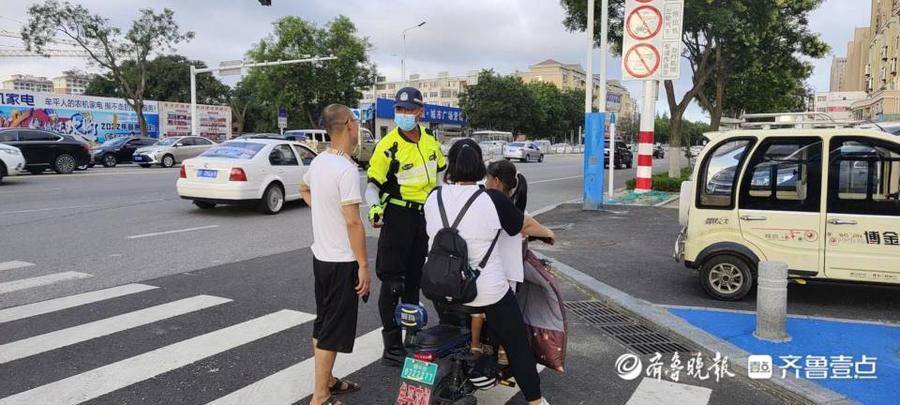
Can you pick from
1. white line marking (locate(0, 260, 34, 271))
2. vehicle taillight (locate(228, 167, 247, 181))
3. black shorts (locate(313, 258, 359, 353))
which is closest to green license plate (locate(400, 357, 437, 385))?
black shorts (locate(313, 258, 359, 353))

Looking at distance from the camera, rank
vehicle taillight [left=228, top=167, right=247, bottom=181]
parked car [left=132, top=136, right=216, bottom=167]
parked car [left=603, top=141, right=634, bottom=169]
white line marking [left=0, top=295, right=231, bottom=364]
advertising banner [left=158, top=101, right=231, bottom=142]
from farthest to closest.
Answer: advertising banner [left=158, top=101, right=231, bottom=142] < parked car [left=603, top=141, right=634, bottom=169] < parked car [left=132, top=136, right=216, bottom=167] < vehicle taillight [left=228, top=167, right=247, bottom=181] < white line marking [left=0, top=295, right=231, bottom=364]

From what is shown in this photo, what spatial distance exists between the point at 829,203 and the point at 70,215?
450 inches

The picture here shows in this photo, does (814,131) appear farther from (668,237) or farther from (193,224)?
(193,224)

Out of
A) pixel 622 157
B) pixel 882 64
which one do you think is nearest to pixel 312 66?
pixel 622 157

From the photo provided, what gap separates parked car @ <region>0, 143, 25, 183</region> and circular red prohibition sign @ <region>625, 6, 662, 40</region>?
1603 cm

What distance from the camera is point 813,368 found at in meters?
4.28

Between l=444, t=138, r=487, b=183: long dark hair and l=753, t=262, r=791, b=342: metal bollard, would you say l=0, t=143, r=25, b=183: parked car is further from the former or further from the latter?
l=753, t=262, r=791, b=342: metal bollard

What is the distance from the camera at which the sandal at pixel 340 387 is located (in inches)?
149

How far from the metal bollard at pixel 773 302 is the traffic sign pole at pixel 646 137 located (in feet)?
32.6

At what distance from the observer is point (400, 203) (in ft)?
13.9

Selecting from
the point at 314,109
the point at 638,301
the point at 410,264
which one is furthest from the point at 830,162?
the point at 314,109

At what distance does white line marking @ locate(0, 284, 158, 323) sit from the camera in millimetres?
5406

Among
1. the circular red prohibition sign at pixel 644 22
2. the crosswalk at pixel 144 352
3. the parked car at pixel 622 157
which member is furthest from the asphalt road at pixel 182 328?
the parked car at pixel 622 157

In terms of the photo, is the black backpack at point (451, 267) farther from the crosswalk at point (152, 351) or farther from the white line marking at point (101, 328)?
the white line marking at point (101, 328)
